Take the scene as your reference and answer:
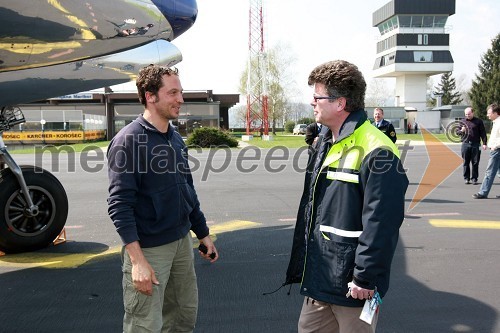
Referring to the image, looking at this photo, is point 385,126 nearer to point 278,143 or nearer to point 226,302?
point 226,302

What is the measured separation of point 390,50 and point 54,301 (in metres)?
78.9

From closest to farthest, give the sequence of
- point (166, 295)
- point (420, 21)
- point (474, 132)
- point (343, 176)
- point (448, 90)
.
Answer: point (343, 176)
point (166, 295)
point (474, 132)
point (420, 21)
point (448, 90)

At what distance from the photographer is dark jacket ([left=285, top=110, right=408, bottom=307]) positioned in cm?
218

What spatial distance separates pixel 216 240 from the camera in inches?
248

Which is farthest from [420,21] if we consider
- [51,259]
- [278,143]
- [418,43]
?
[51,259]

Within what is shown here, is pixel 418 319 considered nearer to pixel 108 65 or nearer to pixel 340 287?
pixel 340 287

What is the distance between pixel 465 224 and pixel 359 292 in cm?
559

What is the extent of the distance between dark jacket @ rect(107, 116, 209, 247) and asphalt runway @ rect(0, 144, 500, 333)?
1.23m

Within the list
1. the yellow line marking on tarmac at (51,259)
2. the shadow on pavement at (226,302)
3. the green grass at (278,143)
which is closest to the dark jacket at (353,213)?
the shadow on pavement at (226,302)

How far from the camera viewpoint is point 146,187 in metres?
2.75

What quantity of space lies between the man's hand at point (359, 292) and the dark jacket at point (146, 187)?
1.11m

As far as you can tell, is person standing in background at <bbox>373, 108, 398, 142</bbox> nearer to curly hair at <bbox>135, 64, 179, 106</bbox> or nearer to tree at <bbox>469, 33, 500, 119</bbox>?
curly hair at <bbox>135, 64, 179, 106</bbox>

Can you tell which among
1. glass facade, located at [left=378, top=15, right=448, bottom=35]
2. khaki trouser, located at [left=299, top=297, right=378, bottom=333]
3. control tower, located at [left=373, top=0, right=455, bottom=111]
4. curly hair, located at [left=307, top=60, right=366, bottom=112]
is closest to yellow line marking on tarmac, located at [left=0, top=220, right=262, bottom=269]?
khaki trouser, located at [left=299, top=297, right=378, bottom=333]

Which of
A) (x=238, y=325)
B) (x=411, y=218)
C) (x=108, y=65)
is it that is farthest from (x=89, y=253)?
(x=411, y=218)
